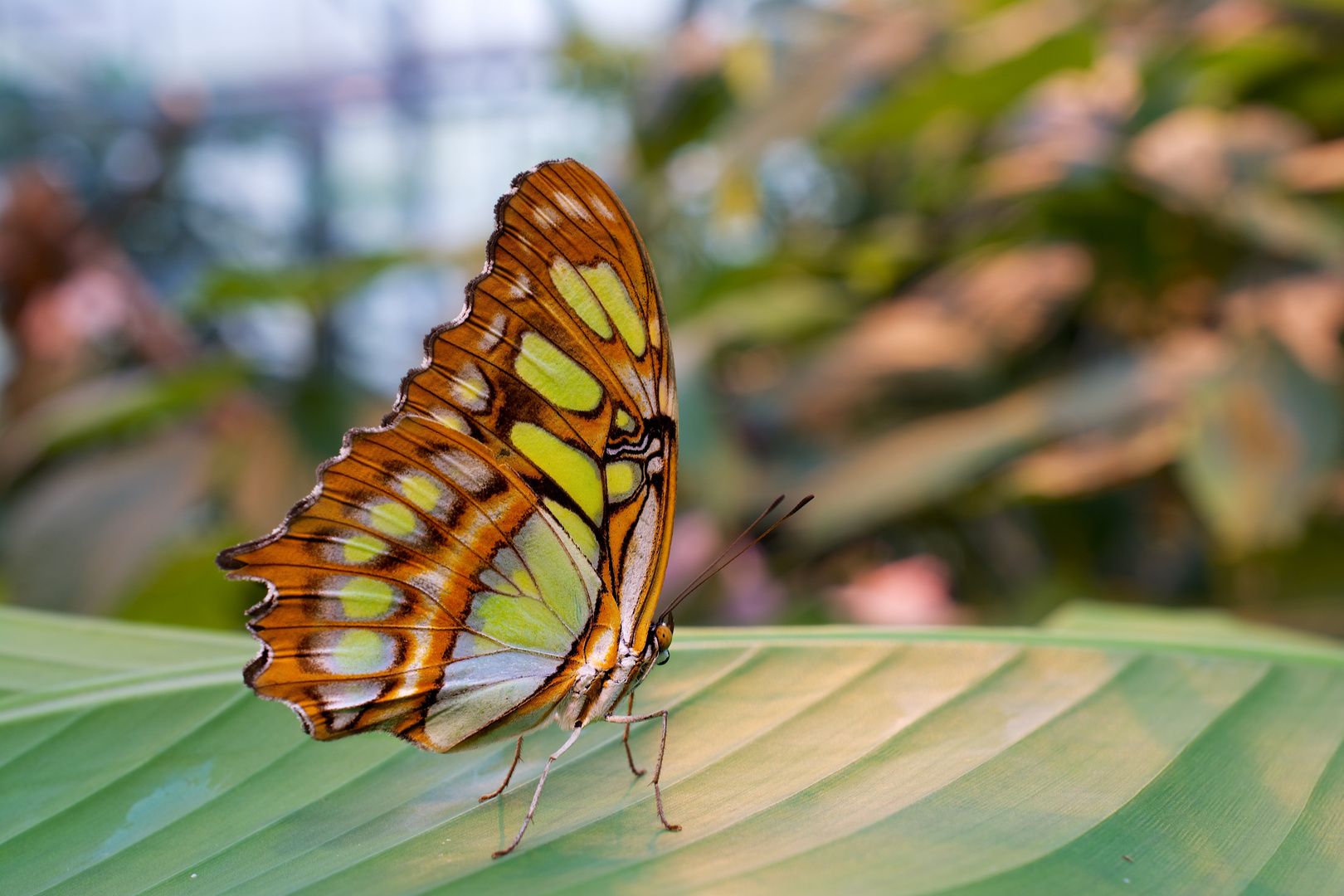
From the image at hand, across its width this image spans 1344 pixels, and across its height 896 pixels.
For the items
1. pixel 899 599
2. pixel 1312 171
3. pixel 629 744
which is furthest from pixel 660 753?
pixel 1312 171

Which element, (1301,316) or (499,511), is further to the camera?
(1301,316)

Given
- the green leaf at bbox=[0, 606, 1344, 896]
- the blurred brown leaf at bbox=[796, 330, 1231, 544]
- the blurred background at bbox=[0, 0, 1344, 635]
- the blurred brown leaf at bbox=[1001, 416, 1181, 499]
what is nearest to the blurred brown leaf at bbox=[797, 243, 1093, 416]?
the blurred background at bbox=[0, 0, 1344, 635]

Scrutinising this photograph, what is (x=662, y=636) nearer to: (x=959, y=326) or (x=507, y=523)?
(x=507, y=523)

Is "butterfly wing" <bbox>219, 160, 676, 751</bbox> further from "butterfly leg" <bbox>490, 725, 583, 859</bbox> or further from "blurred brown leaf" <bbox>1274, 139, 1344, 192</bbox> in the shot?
"blurred brown leaf" <bbox>1274, 139, 1344, 192</bbox>


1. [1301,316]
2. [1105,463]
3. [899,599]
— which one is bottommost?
[899,599]

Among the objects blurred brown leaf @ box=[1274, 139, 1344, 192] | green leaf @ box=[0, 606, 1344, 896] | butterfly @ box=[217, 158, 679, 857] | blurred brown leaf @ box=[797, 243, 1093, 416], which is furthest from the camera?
blurred brown leaf @ box=[797, 243, 1093, 416]
